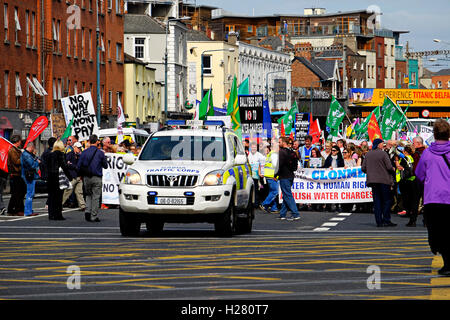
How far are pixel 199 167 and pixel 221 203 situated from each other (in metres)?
0.74

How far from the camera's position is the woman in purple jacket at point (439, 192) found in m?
14.6

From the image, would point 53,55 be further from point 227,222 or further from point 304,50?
point 304,50

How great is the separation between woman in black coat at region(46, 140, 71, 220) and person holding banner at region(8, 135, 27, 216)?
5.49 feet

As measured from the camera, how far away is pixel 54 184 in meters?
26.5

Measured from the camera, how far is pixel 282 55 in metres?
143

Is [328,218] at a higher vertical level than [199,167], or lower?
lower

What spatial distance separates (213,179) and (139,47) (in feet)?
266

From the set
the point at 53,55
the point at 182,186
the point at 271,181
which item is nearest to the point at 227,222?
the point at 182,186

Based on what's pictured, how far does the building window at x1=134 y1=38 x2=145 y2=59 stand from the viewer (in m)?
100

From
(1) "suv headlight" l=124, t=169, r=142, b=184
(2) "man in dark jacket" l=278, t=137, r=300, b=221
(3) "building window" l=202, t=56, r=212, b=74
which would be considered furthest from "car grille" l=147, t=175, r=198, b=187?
(3) "building window" l=202, t=56, r=212, b=74

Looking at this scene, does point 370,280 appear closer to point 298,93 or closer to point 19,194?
point 19,194

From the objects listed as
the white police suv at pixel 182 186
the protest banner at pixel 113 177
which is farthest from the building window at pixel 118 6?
the white police suv at pixel 182 186

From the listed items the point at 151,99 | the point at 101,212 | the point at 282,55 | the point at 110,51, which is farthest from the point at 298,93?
the point at 101,212
